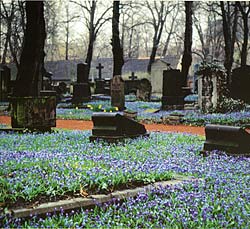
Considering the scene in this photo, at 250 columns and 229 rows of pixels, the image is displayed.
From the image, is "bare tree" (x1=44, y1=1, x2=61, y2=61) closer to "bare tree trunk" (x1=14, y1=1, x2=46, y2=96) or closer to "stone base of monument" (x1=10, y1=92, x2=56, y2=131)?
"bare tree trunk" (x1=14, y1=1, x2=46, y2=96)

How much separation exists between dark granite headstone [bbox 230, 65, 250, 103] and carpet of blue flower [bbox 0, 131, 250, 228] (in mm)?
15272

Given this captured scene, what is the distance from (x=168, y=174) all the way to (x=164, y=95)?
17417 millimetres

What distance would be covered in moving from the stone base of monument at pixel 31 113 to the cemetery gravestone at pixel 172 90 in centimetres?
1104

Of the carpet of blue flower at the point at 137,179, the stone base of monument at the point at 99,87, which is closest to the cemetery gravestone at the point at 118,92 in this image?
the carpet of blue flower at the point at 137,179

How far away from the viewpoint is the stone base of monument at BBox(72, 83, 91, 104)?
96.3ft

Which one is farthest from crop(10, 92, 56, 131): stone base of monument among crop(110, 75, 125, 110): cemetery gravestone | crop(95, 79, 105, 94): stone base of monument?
crop(95, 79, 105, 94): stone base of monument

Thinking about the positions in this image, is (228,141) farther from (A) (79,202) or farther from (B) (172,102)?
(B) (172,102)

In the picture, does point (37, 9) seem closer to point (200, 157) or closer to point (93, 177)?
point (200, 157)

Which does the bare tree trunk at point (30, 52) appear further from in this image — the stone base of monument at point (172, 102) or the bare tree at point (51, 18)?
the bare tree at point (51, 18)

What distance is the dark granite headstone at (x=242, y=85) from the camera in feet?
Answer: 75.0

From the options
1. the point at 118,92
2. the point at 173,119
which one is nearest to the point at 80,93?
the point at 118,92

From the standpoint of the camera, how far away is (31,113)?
42.0 ft

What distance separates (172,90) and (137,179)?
58.2 ft

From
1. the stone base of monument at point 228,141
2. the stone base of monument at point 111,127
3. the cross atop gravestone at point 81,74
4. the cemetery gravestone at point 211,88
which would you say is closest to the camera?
the stone base of monument at point 228,141
